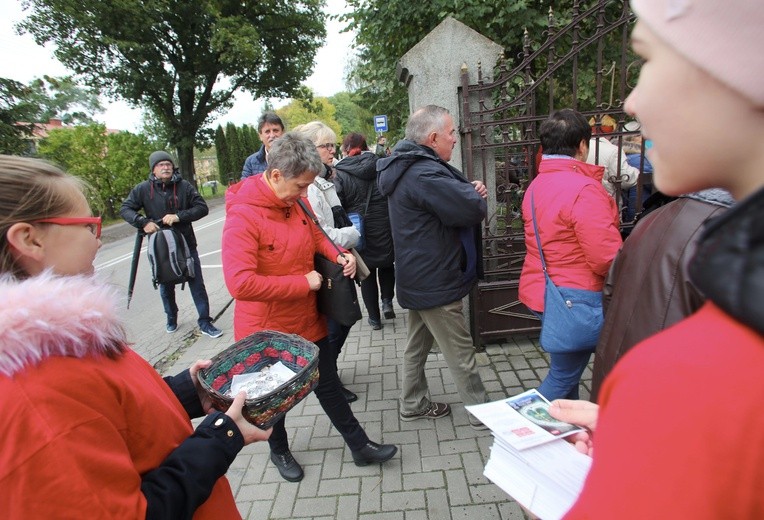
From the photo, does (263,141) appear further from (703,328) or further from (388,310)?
(703,328)

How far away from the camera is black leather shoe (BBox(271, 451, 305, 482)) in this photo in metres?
2.85

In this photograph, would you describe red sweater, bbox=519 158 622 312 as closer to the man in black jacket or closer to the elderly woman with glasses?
the elderly woman with glasses

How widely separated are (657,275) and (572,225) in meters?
1.18

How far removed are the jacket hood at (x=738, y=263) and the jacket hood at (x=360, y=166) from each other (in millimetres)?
4025

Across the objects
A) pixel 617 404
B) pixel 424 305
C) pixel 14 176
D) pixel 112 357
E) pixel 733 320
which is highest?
pixel 14 176

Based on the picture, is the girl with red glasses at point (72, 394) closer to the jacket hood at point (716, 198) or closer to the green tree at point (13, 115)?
the jacket hood at point (716, 198)

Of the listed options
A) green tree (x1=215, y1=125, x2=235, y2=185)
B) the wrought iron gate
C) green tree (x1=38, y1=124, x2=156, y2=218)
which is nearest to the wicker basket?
the wrought iron gate

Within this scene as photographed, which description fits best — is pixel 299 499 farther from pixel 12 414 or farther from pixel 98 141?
pixel 98 141

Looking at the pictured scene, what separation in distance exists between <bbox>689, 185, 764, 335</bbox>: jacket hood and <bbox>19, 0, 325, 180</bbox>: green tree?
2452cm

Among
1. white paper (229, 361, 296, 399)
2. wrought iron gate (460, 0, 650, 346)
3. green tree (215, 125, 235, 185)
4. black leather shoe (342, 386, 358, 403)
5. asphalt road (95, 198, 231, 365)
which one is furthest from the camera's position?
green tree (215, 125, 235, 185)

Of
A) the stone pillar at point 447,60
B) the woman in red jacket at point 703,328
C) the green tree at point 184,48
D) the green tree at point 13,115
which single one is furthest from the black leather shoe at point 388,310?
the green tree at point 184,48

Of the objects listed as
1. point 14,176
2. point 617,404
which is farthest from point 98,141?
point 617,404

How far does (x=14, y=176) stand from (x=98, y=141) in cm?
1943

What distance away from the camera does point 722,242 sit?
1.56 feet
